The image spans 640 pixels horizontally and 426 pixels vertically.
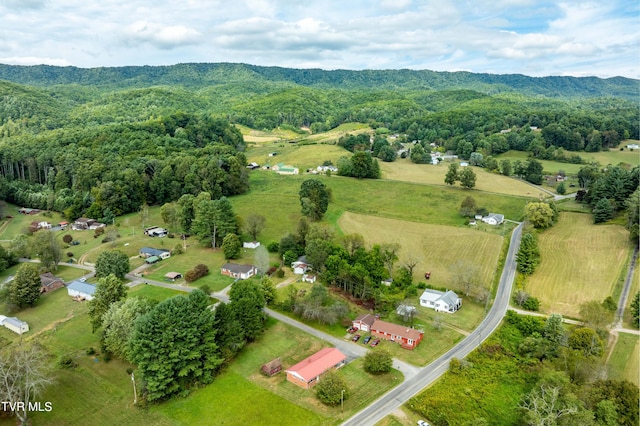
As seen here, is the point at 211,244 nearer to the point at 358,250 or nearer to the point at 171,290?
the point at 171,290

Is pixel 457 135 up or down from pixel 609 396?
up

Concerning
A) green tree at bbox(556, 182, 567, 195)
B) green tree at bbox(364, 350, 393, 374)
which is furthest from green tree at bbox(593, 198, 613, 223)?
green tree at bbox(364, 350, 393, 374)

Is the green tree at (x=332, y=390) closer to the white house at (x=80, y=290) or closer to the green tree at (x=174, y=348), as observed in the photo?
the green tree at (x=174, y=348)

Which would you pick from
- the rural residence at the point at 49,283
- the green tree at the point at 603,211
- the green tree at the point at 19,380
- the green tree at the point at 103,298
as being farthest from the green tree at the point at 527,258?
the rural residence at the point at 49,283

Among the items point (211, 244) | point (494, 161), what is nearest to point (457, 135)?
point (494, 161)

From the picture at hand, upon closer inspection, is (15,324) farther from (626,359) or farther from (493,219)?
(493,219)

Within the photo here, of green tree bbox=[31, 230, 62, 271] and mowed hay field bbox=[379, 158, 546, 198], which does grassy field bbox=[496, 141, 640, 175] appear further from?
green tree bbox=[31, 230, 62, 271]
